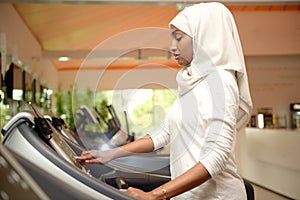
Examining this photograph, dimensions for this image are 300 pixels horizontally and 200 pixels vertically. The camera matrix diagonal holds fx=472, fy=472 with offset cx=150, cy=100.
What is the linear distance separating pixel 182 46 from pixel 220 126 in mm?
268

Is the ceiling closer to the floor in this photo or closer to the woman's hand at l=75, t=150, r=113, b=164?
the floor

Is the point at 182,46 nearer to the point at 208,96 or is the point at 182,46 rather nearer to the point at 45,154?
the point at 208,96

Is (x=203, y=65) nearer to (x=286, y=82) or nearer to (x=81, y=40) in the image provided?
(x=286, y=82)

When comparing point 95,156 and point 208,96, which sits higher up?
point 208,96

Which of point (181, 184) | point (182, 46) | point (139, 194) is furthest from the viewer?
point (182, 46)

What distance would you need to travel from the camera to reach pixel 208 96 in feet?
4.11

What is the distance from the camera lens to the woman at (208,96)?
1.21 metres

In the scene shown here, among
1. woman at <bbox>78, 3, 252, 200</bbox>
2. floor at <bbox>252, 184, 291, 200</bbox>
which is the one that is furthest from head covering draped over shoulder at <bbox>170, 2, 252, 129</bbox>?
floor at <bbox>252, 184, 291, 200</bbox>

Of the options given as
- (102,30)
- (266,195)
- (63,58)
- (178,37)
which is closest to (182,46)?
(178,37)

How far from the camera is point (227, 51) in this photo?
129cm

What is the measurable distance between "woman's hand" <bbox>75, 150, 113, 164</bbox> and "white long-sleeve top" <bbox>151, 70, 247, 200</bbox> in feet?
0.79

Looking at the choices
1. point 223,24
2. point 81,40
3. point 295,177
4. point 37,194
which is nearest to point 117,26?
point 81,40

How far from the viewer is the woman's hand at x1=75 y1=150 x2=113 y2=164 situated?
138 centimetres

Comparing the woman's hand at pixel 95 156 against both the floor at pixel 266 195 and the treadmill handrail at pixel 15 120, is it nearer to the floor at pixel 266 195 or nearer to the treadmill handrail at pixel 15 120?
the treadmill handrail at pixel 15 120
